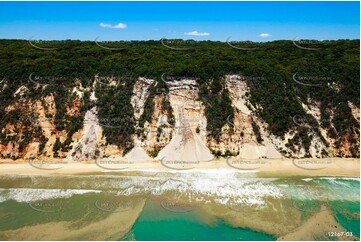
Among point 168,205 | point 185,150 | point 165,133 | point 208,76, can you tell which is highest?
point 208,76

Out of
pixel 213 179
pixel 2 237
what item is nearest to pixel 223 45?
pixel 213 179

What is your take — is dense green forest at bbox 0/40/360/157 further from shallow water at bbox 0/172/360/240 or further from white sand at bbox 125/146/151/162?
shallow water at bbox 0/172/360/240

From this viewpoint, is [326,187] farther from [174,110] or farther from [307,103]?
[174,110]

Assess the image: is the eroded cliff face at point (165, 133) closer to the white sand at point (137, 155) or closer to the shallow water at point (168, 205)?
the white sand at point (137, 155)

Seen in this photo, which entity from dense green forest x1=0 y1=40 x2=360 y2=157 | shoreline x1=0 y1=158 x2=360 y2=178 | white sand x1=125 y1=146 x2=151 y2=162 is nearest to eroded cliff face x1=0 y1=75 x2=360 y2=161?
white sand x1=125 y1=146 x2=151 y2=162

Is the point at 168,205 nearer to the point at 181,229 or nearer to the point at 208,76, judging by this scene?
the point at 181,229

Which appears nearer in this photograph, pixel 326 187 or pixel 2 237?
pixel 2 237

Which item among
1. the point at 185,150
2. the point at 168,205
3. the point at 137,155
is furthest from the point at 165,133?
the point at 168,205
